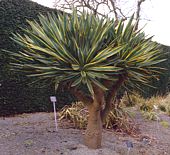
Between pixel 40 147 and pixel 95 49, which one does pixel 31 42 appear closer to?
pixel 95 49

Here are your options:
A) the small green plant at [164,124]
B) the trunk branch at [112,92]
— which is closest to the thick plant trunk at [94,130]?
the trunk branch at [112,92]

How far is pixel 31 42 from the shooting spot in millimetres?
4023

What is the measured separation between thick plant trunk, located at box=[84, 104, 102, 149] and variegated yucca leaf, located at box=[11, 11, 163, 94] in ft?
1.76

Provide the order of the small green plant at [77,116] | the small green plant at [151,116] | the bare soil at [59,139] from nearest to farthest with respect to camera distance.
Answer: the bare soil at [59,139]
the small green plant at [77,116]
the small green plant at [151,116]

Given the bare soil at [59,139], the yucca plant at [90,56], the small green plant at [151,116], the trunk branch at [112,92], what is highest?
the yucca plant at [90,56]

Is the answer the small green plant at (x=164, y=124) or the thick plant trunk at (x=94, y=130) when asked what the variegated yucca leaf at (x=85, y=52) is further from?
the small green plant at (x=164, y=124)

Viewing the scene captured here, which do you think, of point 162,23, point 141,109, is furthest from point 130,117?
point 162,23

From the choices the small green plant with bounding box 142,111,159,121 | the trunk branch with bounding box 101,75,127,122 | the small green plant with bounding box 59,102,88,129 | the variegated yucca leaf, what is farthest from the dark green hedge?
the small green plant with bounding box 142,111,159,121

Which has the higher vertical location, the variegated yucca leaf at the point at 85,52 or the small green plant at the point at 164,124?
the variegated yucca leaf at the point at 85,52

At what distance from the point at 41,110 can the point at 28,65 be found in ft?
11.0

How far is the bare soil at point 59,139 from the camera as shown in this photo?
3.99 metres

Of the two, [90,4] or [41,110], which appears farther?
[90,4]

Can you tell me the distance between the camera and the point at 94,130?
13.8 feet

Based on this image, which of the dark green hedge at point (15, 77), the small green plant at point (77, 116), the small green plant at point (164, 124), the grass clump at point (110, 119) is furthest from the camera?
the small green plant at point (164, 124)
